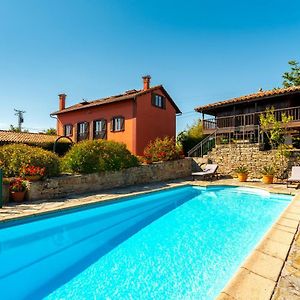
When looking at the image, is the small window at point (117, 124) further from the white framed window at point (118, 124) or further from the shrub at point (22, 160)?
the shrub at point (22, 160)

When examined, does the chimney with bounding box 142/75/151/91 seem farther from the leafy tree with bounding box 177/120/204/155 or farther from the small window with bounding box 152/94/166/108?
the leafy tree with bounding box 177/120/204/155

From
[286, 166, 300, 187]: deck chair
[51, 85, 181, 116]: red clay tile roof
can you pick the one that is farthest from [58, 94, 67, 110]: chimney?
[286, 166, 300, 187]: deck chair

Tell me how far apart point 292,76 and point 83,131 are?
23.8m

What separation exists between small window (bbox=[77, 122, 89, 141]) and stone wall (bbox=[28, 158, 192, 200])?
34.6 ft

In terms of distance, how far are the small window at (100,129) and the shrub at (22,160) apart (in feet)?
38.7

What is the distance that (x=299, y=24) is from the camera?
12.4 m

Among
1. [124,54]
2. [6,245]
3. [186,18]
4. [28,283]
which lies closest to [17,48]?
[124,54]

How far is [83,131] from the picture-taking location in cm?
2398

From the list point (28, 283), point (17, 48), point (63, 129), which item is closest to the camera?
point (28, 283)


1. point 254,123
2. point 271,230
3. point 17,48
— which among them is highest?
point 17,48

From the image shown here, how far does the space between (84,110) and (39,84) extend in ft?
18.1

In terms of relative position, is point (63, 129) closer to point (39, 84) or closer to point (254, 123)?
point (39, 84)

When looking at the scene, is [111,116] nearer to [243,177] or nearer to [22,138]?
[22,138]

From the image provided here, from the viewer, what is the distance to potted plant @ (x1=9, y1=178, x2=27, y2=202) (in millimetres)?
8578
